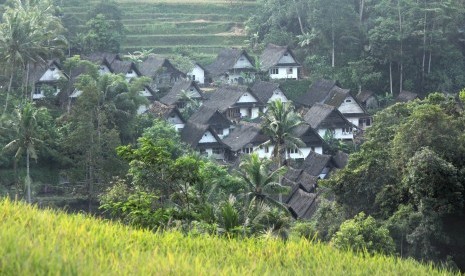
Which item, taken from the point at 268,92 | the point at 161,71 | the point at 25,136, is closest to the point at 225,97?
the point at 268,92

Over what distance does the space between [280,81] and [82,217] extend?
3799 cm

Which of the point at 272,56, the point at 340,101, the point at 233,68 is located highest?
the point at 272,56

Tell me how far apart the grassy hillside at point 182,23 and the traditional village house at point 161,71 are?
4.41m

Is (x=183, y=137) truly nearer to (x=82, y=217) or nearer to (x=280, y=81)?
(x=280, y=81)

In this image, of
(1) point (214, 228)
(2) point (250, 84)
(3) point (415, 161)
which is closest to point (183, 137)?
(2) point (250, 84)

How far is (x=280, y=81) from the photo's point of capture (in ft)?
161

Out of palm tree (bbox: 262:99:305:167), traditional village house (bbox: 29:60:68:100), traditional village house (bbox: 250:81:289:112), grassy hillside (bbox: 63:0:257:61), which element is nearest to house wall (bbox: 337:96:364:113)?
traditional village house (bbox: 250:81:289:112)

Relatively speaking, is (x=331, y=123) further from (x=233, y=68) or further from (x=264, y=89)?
(x=233, y=68)

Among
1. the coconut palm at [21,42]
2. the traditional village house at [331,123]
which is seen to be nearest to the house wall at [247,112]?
the traditional village house at [331,123]

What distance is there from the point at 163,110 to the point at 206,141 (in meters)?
3.47

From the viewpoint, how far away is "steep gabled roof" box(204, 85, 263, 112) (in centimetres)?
4397

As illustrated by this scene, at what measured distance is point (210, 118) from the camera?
4075 cm

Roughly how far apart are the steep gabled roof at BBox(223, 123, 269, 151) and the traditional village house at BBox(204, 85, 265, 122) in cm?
267

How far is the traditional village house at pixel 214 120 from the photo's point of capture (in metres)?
40.9
